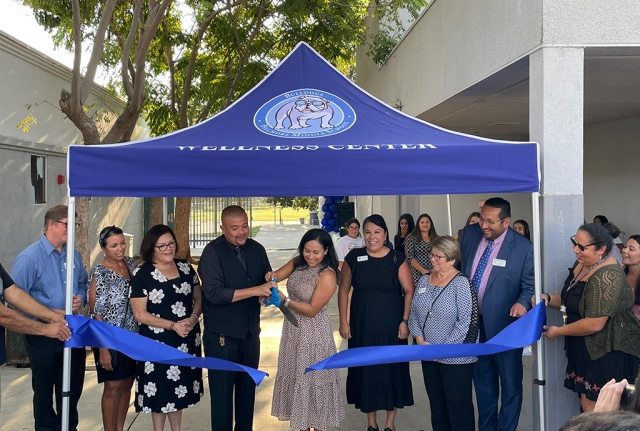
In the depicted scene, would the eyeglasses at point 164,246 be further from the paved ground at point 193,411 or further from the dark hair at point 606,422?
the dark hair at point 606,422

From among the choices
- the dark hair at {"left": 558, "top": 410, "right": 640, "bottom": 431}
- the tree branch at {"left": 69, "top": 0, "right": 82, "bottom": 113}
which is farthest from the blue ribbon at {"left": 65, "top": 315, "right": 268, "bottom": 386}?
the tree branch at {"left": 69, "top": 0, "right": 82, "bottom": 113}

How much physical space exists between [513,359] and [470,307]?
2.10 feet

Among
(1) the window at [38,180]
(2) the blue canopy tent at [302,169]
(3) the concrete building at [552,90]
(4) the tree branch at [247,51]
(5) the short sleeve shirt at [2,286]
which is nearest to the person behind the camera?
(5) the short sleeve shirt at [2,286]

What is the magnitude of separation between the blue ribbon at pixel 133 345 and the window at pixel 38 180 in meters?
7.87

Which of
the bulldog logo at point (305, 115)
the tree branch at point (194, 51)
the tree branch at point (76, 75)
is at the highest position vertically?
the tree branch at point (194, 51)

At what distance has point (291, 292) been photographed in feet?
15.4

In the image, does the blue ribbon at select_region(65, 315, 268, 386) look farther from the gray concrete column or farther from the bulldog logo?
the gray concrete column

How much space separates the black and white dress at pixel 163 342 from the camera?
4.43 m

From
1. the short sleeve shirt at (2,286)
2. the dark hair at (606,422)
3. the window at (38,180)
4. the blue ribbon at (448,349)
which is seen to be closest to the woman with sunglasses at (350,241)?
the blue ribbon at (448,349)

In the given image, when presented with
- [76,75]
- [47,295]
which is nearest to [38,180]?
[76,75]

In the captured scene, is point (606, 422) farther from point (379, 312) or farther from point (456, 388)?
point (379, 312)

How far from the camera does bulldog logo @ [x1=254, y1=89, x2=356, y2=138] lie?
15.1 feet

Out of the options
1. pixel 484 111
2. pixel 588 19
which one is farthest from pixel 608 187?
pixel 588 19

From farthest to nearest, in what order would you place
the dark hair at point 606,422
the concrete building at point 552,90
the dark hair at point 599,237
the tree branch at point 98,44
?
the tree branch at point 98,44 < the concrete building at point 552,90 < the dark hair at point 599,237 < the dark hair at point 606,422
